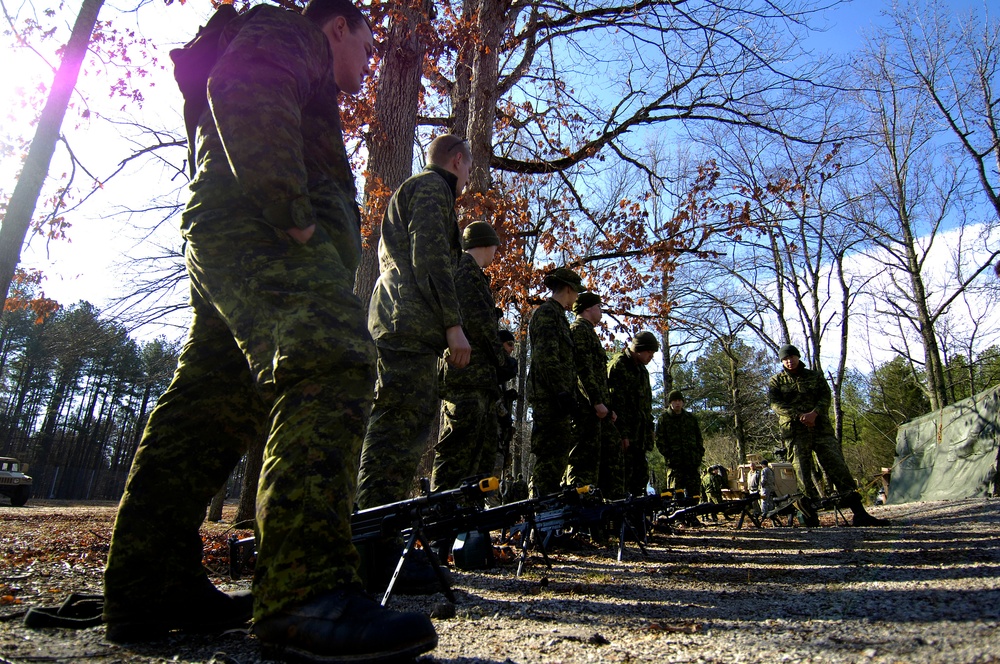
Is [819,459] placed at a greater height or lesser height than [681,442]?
lesser

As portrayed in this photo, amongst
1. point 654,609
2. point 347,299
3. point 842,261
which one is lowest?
point 654,609

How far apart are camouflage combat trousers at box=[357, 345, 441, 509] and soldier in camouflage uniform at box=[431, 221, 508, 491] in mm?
818

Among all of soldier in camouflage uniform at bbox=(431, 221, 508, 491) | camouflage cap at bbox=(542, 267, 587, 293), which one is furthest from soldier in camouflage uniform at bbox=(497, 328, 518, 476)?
camouflage cap at bbox=(542, 267, 587, 293)

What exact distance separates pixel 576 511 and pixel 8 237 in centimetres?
684

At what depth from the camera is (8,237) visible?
21.4 feet

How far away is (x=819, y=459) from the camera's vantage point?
8.08 m

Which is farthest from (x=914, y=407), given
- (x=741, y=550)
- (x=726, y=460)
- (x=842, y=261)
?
(x=741, y=550)

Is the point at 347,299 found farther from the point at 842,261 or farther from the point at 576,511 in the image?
the point at 842,261

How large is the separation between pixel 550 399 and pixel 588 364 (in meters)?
0.89

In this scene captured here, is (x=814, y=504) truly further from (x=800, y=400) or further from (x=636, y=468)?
(x=636, y=468)

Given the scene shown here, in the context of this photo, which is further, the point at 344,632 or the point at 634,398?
the point at 634,398

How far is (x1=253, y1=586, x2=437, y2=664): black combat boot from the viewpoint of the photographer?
1271 millimetres

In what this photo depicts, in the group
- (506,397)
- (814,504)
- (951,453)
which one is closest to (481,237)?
Answer: (506,397)

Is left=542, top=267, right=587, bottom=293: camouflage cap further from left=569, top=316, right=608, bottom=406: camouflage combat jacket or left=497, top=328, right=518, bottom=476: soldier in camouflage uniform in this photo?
left=497, top=328, right=518, bottom=476: soldier in camouflage uniform
